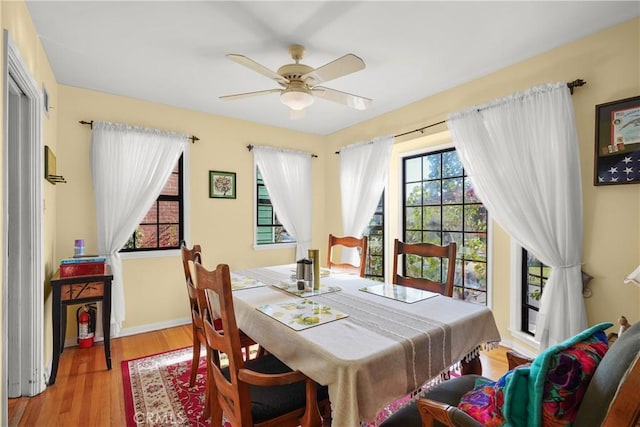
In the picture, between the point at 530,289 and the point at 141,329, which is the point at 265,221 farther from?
Result: the point at 530,289

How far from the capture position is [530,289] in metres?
2.64

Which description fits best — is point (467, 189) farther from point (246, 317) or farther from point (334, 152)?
point (246, 317)

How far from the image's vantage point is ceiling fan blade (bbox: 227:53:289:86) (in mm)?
1754

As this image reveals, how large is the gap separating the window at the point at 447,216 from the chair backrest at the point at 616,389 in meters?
2.27

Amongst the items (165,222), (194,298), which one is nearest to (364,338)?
(194,298)

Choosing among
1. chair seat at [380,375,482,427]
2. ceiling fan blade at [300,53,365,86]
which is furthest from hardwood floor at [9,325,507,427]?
ceiling fan blade at [300,53,365,86]

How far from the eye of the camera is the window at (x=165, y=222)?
132 inches

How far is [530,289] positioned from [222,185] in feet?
10.8

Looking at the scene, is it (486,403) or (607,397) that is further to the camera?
(486,403)

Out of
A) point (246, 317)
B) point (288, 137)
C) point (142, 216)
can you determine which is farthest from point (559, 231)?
point (142, 216)

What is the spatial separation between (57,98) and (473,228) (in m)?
4.07

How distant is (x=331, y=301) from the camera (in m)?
1.76

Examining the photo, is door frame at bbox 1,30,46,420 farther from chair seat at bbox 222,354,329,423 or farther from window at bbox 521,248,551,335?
window at bbox 521,248,551,335

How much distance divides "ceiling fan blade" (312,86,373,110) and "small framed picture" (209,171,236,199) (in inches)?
74.5
